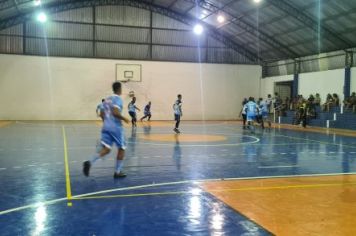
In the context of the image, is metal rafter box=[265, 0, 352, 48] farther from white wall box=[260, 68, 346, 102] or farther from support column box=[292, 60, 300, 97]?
support column box=[292, 60, 300, 97]

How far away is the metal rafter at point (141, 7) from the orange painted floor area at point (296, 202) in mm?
29945

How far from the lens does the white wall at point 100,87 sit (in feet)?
111

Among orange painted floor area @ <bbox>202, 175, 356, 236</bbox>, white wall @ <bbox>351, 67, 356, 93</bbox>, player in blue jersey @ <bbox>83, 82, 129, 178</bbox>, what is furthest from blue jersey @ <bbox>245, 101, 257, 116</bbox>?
player in blue jersey @ <bbox>83, 82, 129, 178</bbox>

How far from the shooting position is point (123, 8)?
1443 inches

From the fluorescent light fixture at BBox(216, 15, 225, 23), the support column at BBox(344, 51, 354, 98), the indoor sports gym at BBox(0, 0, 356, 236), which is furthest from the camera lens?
the fluorescent light fixture at BBox(216, 15, 225, 23)

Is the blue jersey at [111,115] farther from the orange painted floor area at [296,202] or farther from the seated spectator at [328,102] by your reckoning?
the seated spectator at [328,102]

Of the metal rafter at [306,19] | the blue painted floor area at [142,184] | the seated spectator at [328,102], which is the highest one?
the metal rafter at [306,19]

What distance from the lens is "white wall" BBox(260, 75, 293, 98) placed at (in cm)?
3816

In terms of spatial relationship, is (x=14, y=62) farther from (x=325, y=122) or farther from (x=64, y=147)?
(x=325, y=122)

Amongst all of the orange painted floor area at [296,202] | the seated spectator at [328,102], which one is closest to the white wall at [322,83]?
the seated spectator at [328,102]

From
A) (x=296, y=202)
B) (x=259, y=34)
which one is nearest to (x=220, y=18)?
(x=259, y=34)

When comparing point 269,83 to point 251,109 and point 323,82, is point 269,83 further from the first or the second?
point 251,109

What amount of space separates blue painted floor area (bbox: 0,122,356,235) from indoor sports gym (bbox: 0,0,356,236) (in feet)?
0.14

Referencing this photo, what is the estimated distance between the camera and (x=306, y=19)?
2845 centimetres
